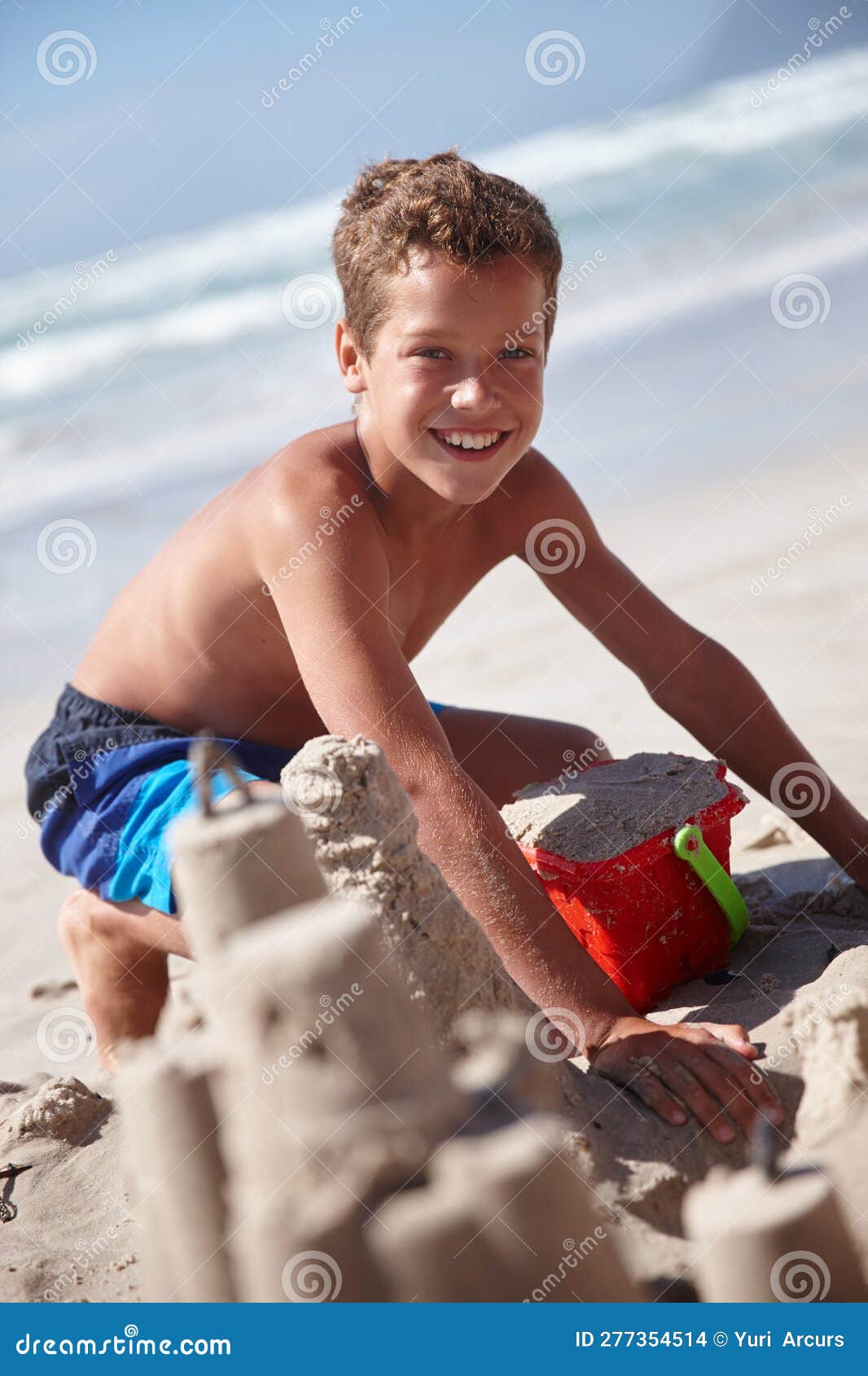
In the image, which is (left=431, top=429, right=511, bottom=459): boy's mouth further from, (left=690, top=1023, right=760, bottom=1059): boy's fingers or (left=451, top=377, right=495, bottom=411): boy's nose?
(left=690, top=1023, right=760, bottom=1059): boy's fingers

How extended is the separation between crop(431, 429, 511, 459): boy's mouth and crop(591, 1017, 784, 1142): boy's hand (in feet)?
4.01

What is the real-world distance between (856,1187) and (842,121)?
15.7 meters

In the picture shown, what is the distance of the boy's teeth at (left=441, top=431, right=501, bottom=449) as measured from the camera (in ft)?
8.21

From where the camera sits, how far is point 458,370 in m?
2.43

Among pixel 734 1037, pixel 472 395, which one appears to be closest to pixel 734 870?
pixel 734 1037

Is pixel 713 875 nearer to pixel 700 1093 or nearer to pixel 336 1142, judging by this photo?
pixel 700 1093

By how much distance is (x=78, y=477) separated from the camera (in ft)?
32.6

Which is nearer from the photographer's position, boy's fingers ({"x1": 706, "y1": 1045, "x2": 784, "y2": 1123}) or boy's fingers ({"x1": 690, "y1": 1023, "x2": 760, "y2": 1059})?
boy's fingers ({"x1": 706, "y1": 1045, "x2": 784, "y2": 1123})

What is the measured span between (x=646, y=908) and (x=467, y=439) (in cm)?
105

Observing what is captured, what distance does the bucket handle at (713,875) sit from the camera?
7.73 ft

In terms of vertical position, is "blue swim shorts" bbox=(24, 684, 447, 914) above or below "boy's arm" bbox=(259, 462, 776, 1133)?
below

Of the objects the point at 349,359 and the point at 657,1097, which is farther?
the point at 349,359

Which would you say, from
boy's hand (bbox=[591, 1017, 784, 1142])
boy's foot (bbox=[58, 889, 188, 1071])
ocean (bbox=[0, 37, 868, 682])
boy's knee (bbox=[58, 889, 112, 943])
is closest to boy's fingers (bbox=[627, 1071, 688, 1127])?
boy's hand (bbox=[591, 1017, 784, 1142])
